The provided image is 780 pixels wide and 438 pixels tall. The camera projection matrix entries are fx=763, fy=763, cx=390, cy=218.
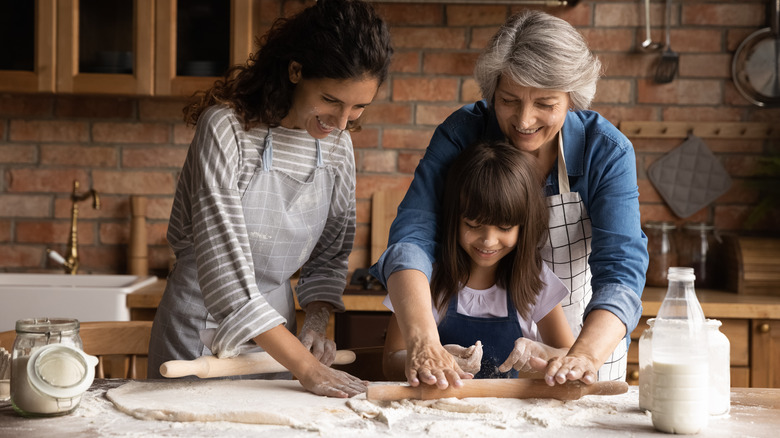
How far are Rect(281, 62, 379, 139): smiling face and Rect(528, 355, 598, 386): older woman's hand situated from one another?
0.54m

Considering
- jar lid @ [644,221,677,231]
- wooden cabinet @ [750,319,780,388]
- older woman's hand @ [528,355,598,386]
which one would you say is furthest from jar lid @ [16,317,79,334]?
jar lid @ [644,221,677,231]

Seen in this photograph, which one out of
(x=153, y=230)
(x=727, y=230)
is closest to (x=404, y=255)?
(x=153, y=230)

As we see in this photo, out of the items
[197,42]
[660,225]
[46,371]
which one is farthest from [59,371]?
[660,225]

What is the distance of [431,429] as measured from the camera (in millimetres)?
1057

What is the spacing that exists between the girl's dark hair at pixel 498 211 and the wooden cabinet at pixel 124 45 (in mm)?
1347

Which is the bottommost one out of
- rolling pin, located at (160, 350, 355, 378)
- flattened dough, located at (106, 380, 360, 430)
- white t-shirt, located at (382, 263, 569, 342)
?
flattened dough, located at (106, 380, 360, 430)

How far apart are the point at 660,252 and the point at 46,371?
84.5 inches

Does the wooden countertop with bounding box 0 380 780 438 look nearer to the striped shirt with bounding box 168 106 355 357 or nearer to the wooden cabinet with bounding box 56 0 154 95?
the striped shirt with bounding box 168 106 355 357

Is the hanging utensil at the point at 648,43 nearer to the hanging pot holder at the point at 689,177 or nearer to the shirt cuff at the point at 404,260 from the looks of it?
the hanging pot holder at the point at 689,177

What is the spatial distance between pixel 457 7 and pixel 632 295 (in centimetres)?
171

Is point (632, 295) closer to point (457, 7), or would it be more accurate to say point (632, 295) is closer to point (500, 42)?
point (500, 42)

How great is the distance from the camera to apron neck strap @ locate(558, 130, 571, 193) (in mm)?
1478

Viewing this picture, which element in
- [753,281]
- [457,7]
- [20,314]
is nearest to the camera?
[20,314]

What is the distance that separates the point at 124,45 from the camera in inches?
102
